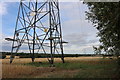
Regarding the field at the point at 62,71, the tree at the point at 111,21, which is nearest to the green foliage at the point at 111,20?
the tree at the point at 111,21

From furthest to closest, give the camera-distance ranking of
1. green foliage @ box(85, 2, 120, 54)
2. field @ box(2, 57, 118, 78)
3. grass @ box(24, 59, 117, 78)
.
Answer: field @ box(2, 57, 118, 78) < grass @ box(24, 59, 117, 78) < green foliage @ box(85, 2, 120, 54)

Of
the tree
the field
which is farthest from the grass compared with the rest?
the tree

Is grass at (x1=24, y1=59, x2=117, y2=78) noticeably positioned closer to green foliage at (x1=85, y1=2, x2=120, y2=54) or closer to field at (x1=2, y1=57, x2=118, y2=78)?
field at (x1=2, y1=57, x2=118, y2=78)

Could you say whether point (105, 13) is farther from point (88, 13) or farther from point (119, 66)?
point (88, 13)

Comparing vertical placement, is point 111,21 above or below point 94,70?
above

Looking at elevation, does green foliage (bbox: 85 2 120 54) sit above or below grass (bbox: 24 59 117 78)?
above

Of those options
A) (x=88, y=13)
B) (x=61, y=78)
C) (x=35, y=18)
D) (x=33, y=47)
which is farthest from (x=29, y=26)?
(x=61, y=78)

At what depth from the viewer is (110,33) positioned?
34.3 feet

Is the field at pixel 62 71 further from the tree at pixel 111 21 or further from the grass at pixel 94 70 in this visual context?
the tree at pixel 111 21

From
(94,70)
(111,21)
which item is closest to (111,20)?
(111,21)

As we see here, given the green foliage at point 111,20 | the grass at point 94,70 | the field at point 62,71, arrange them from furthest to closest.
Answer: the field at point 62,71, the grass at point 94,70, the green foliage at point 111,20

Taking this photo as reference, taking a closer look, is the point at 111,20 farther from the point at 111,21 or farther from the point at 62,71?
the point at 62,71

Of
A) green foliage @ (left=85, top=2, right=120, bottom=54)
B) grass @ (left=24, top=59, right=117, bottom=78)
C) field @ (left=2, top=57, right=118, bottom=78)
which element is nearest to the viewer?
green foliage @ (left=85, top=2, right=120, bottom=54)

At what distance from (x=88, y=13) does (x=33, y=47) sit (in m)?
11.8
